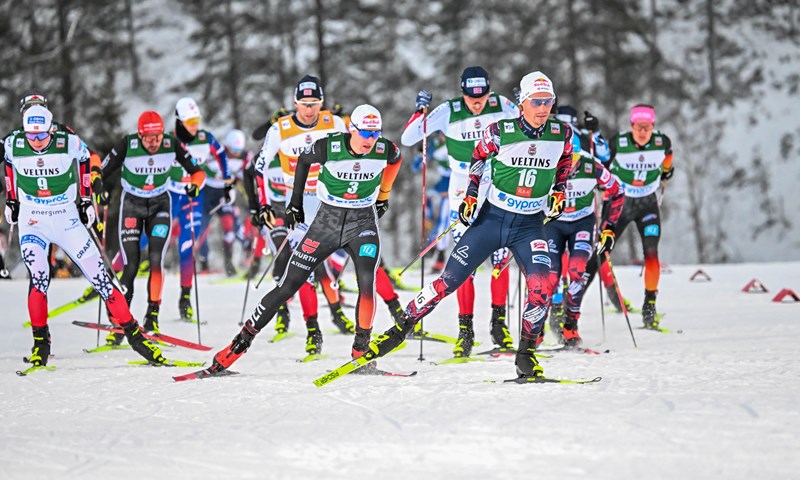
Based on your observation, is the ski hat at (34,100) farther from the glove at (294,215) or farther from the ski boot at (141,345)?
the glove at (294,215)

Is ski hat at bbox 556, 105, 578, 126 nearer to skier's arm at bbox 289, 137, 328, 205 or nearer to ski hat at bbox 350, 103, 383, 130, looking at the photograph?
ski hat at bbox 350, 103, 383, 130

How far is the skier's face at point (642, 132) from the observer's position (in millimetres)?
10617

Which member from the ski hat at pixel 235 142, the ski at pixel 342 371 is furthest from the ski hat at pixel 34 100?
the ski hat at pixel 235 142

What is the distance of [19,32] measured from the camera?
29.8 meters

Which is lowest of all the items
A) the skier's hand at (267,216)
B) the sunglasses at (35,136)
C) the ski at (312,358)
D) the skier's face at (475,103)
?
the ski at (312,358)

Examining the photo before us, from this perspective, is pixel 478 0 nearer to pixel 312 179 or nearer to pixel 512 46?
pixel 512 46

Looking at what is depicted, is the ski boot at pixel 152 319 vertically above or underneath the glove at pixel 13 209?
underneath

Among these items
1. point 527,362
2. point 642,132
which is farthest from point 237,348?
point 642,132

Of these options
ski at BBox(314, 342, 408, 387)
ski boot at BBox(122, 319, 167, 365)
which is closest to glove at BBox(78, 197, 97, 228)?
ski boot at BBox(122, 319, 167, 365)

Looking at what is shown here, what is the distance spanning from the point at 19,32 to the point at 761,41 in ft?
88.5

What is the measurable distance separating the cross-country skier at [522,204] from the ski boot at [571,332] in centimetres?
203

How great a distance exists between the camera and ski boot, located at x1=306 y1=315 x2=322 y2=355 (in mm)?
8906

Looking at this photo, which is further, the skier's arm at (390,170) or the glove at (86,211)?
the glove at (86,211)

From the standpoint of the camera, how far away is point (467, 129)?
899cm
